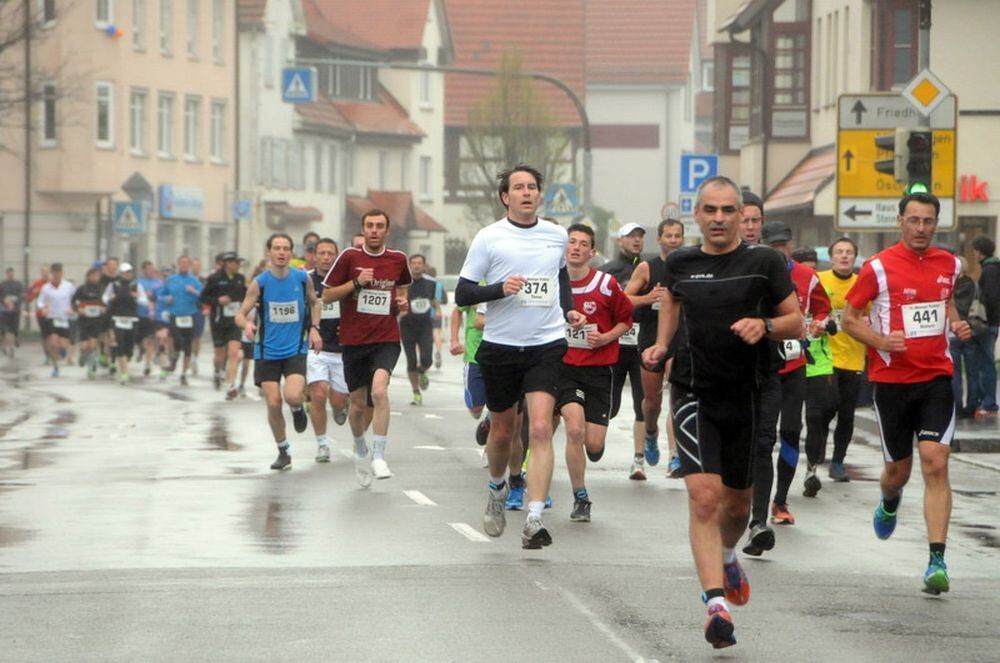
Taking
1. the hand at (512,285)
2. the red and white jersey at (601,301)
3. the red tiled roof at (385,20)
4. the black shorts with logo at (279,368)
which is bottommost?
the black shorts with logo at (279,368)

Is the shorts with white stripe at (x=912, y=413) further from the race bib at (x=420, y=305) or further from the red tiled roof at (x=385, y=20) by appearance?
the red tiled roof at (x=385, y=20)

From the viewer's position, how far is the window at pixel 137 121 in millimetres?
63906

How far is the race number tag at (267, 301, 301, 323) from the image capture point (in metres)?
18.4

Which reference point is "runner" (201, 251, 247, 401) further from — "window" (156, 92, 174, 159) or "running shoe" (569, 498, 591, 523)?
"window" (156, 92, 174, 159)

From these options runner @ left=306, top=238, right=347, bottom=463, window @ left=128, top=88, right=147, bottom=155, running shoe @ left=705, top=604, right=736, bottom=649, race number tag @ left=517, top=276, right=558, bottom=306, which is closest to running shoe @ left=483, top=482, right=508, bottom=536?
race number tag @ left=517, top=276, right=558, bottom=306

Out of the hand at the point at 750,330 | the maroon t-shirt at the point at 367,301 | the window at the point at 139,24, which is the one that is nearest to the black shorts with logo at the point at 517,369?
the hand at the point at 750,330

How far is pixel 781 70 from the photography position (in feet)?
161

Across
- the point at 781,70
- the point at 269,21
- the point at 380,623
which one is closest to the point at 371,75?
the point at 269,21

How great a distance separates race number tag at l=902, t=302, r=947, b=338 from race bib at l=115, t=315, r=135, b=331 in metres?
24.7

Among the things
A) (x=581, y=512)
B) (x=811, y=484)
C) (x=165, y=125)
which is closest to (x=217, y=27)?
(x=165, y=125)

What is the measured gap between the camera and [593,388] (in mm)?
14383

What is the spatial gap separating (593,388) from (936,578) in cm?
435

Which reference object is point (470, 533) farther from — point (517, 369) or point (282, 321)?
point (282, 321)

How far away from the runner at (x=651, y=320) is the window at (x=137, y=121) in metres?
48.3
